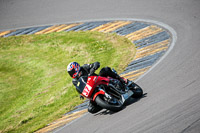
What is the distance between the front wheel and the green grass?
2.52 meters

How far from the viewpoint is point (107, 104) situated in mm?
7770

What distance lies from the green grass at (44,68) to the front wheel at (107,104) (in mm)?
2519

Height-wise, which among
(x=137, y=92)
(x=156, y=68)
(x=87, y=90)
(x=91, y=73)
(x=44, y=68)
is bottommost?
(x=137, y=92)

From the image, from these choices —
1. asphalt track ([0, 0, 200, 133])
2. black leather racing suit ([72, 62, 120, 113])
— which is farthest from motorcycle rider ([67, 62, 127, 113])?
asphalt track ([0, 0, 200, 133])

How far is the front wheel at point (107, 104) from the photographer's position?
7.76 metres

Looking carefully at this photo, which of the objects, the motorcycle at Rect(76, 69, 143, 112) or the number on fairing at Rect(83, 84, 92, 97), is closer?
the motorcycle at Rect(76, 69, 143, 112)

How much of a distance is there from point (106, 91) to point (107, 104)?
2.07 feet

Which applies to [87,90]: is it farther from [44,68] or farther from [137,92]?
[44,68]

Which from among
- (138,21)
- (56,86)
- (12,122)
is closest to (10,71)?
(56,86)

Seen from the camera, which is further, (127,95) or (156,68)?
(156,68)

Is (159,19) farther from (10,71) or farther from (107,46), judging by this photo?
(10,71)

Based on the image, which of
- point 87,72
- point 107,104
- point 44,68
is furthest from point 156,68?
point 44,68

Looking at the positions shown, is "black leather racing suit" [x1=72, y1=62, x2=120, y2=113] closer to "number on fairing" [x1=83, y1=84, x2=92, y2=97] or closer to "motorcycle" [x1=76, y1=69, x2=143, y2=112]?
"motorcycle" [x1=76, y1=69, x2=143, y2=112]

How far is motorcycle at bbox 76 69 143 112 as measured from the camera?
7.93m
